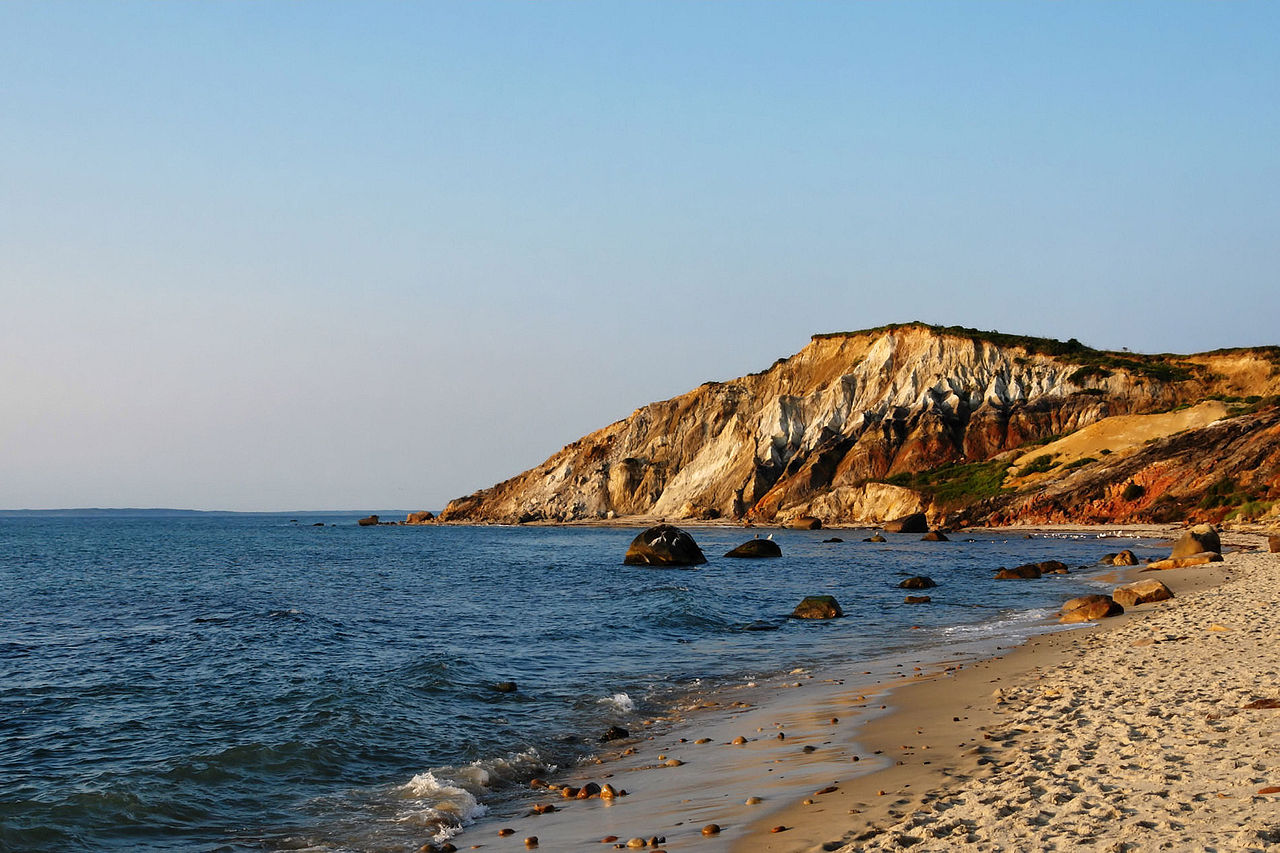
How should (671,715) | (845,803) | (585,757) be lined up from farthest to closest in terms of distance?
1. (671,715)
2. (585,757)
3. (845,803)

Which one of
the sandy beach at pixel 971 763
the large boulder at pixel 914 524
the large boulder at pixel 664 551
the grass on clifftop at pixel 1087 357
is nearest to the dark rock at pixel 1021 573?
the large boulder at pixel 664 551

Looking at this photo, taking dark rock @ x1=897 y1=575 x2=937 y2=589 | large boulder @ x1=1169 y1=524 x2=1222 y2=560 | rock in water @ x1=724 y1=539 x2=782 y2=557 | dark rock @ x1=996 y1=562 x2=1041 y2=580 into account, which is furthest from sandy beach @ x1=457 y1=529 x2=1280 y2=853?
rock in water @ x1=724 y1=539 x2=782 y2=557

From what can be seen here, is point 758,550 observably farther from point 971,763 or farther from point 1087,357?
point 1087,357

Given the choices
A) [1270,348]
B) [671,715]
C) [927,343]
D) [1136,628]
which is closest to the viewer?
[671,715]

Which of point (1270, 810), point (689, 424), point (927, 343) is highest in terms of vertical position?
point (927, 343)

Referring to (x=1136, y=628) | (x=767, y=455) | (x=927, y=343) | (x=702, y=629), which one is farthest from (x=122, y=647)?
(x=927, y=343)

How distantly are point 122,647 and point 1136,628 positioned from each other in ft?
80.9

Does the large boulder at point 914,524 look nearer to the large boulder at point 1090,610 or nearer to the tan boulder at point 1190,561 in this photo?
the tan boulder at point 1190,561

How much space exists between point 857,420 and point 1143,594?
7675cm

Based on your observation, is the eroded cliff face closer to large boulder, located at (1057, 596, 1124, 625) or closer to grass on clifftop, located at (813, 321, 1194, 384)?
grass on clifftop, located at (813, 321, 1194, 384)

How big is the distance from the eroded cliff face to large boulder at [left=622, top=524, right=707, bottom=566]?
3931cm

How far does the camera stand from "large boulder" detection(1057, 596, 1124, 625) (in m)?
24.3

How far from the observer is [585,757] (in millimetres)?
13695

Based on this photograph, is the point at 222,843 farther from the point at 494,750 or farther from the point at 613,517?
the point at 613,517
